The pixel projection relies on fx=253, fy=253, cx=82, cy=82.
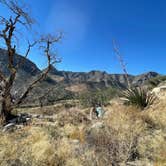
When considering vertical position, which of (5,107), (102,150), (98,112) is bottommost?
(102,150)

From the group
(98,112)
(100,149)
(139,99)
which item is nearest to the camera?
(100,149)

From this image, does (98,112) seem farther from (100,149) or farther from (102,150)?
(102,150)

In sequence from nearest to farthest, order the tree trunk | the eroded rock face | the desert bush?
the desert bush → the eroded rock face → the tree trunk

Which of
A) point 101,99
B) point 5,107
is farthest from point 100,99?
point 5,107

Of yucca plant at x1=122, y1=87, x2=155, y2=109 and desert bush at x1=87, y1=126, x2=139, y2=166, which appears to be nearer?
desert bush at x1=87, y1=126, x2=139, y2=166

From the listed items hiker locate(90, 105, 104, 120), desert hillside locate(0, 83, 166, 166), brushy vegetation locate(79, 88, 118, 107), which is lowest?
desert hillside locate(0, 83, 166, 166)

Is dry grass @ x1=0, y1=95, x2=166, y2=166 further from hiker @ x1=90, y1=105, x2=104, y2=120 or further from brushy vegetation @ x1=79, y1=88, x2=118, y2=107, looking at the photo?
brushy vegetation @ x1=79, y1=88, x2=118, y2=107

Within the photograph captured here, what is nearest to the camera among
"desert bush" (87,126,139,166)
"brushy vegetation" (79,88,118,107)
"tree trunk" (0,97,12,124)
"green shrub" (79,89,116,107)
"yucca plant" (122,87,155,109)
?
"desert bush" (87,126,139,166)

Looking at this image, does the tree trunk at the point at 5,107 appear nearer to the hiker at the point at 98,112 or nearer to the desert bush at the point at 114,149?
the hiker at the point at 98,112

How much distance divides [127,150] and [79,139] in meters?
2.07

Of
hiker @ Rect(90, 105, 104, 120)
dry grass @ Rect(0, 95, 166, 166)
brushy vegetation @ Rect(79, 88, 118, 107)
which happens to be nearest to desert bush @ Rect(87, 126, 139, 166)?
dry grass @ Rect(0, 95, 166, 166)

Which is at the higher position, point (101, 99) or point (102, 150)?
point (101, 99)

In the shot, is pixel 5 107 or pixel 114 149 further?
pixel 5 107

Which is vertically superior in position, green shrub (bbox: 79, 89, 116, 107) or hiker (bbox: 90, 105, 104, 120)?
green shrub (bbox: 79, 89, 116, 107)
